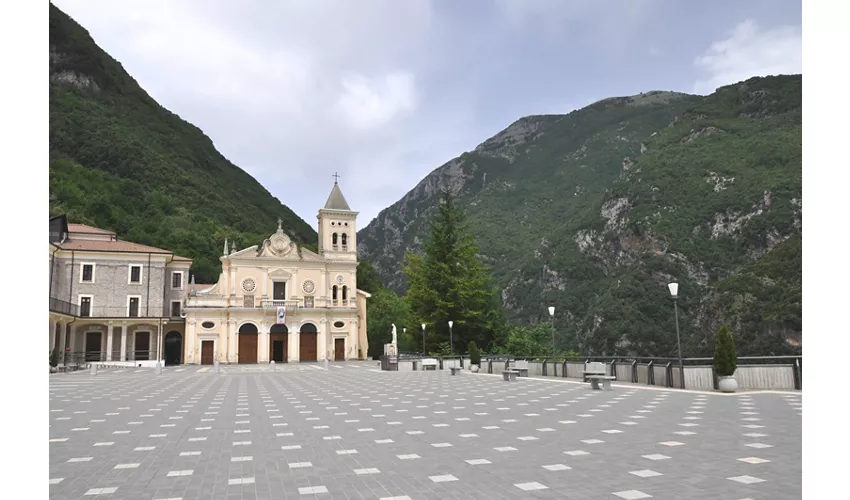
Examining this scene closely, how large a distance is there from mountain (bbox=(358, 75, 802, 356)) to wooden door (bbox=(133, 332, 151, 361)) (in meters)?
31.0

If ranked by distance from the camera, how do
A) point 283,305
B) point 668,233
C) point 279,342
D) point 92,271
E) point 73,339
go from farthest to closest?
point 668,233
point 279,342
point 283,305
point 92,271
point 73,339

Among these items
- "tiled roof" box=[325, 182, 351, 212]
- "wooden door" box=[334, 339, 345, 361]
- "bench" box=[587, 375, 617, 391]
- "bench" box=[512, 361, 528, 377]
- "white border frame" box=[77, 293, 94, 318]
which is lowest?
"wooden door" box=[334, 339, 345, 361]

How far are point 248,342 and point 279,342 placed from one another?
293 centimetres

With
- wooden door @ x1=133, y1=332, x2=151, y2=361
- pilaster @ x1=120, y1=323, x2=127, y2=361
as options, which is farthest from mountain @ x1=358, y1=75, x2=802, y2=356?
pilaster @ x1=120, y1=323, x2=127, y2=361

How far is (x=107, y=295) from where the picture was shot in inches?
1781

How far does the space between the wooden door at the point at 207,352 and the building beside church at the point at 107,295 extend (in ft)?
10.7

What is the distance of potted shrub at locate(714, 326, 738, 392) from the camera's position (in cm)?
1438

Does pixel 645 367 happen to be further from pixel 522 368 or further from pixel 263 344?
pixel 263 344

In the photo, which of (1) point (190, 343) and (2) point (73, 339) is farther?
(1) point (190, 343)

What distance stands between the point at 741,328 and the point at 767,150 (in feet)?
102

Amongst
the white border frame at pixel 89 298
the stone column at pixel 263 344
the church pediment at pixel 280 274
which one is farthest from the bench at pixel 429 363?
the white border frame at pixel 89 298

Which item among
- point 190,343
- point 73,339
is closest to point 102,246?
point 73,339

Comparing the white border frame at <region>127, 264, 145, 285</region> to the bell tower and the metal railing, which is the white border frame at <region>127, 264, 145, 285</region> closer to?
the bell tower

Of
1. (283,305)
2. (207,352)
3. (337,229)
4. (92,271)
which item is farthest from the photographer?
(337,229)
